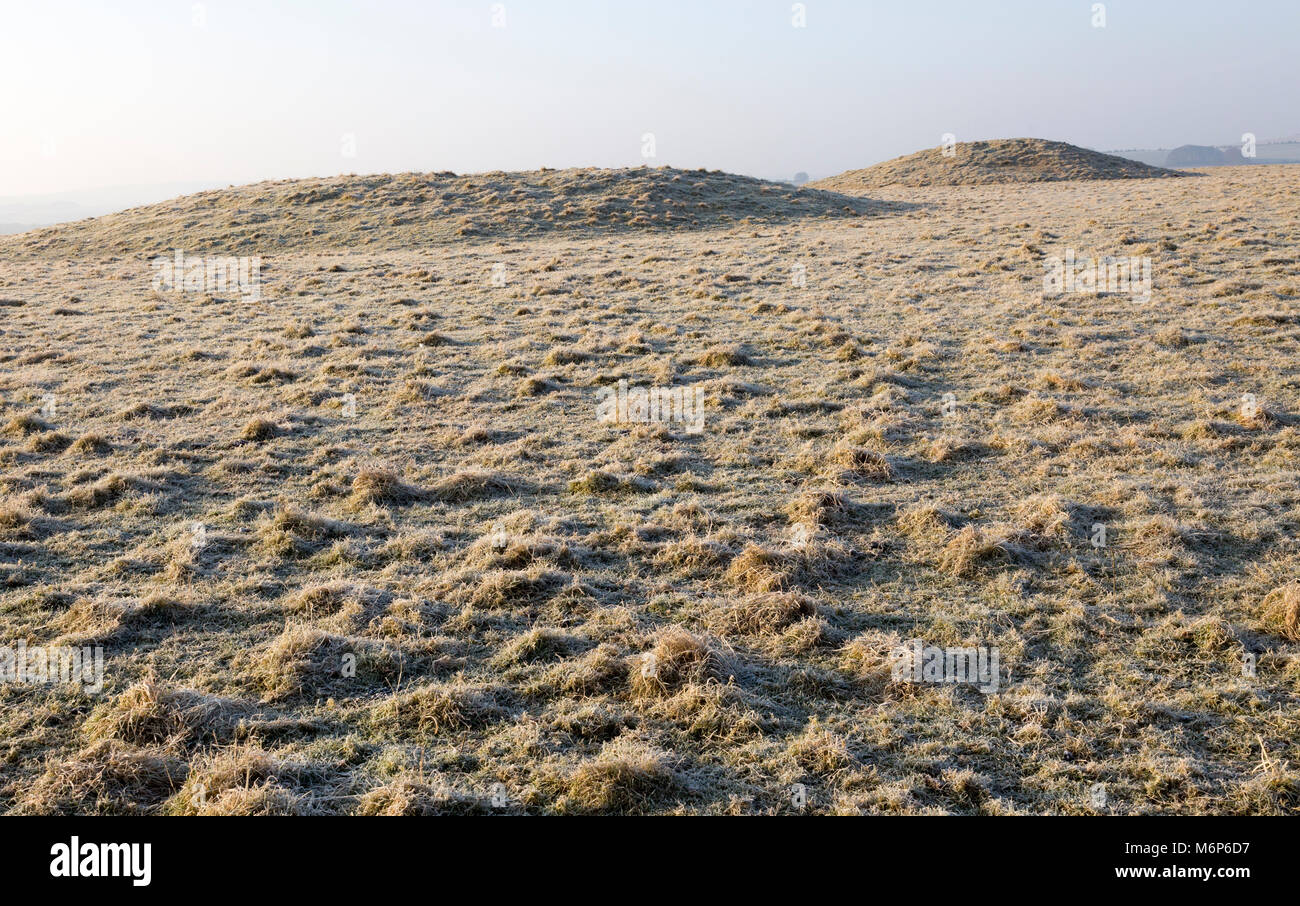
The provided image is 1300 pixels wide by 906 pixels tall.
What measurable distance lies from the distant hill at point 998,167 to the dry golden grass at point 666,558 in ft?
160

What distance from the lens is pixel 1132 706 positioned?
564cm

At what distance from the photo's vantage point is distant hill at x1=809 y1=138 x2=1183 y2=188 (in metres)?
64.2

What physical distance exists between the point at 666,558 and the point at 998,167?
71.7m

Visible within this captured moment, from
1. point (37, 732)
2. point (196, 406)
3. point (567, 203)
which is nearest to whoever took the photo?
point (37, 732)

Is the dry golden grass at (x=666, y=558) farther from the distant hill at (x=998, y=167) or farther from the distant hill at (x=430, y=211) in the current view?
the distant hill at (x=998, y=167)

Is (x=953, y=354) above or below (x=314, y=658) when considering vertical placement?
above

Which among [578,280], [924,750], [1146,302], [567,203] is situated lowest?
[924,750]

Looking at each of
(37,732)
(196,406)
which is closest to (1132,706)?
(37,732)

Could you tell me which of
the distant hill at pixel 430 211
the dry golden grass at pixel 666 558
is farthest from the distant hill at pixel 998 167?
the dry golden grass at pixel 666 558

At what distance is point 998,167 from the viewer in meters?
68.0

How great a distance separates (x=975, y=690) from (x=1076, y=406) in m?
8.12

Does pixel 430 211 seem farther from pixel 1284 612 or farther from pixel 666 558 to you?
pixel 1284 612

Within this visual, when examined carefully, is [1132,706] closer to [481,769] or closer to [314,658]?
[481,769]

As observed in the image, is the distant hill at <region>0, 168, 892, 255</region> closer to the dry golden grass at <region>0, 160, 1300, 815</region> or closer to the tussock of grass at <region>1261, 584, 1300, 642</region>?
the dry golden grass at <region>0, 160, 1300, 815</region>
